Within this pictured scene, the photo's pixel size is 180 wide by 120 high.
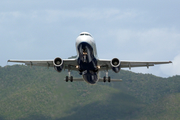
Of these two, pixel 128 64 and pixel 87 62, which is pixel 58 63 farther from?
pixel 128 64

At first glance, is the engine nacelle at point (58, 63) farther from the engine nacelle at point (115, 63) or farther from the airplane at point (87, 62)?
the engine nacelle at point (115, 63)

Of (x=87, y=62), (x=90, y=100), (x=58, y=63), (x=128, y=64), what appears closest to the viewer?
(x=58, y=63)

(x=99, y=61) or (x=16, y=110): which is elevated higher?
(x=99, y=61)

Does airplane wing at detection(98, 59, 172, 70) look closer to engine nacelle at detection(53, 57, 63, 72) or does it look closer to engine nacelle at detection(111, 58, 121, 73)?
engine nacelle at detection(111, 58, 121, 73)

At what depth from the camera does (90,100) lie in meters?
106

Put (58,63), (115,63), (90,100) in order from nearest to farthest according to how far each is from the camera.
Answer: (58,63)
(115,63)
(90,100)

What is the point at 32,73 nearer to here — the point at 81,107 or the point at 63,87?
the point at 81,107

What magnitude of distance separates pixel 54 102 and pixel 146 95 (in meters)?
28.4

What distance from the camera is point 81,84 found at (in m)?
134

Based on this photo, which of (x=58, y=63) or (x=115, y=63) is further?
(x=115, y=63)

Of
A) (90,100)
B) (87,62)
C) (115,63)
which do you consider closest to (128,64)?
(115,63)

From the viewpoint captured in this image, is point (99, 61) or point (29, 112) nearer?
point (99, 61)

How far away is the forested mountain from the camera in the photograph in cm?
8894

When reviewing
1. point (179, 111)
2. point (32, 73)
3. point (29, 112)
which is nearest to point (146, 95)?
point (179, 111)
